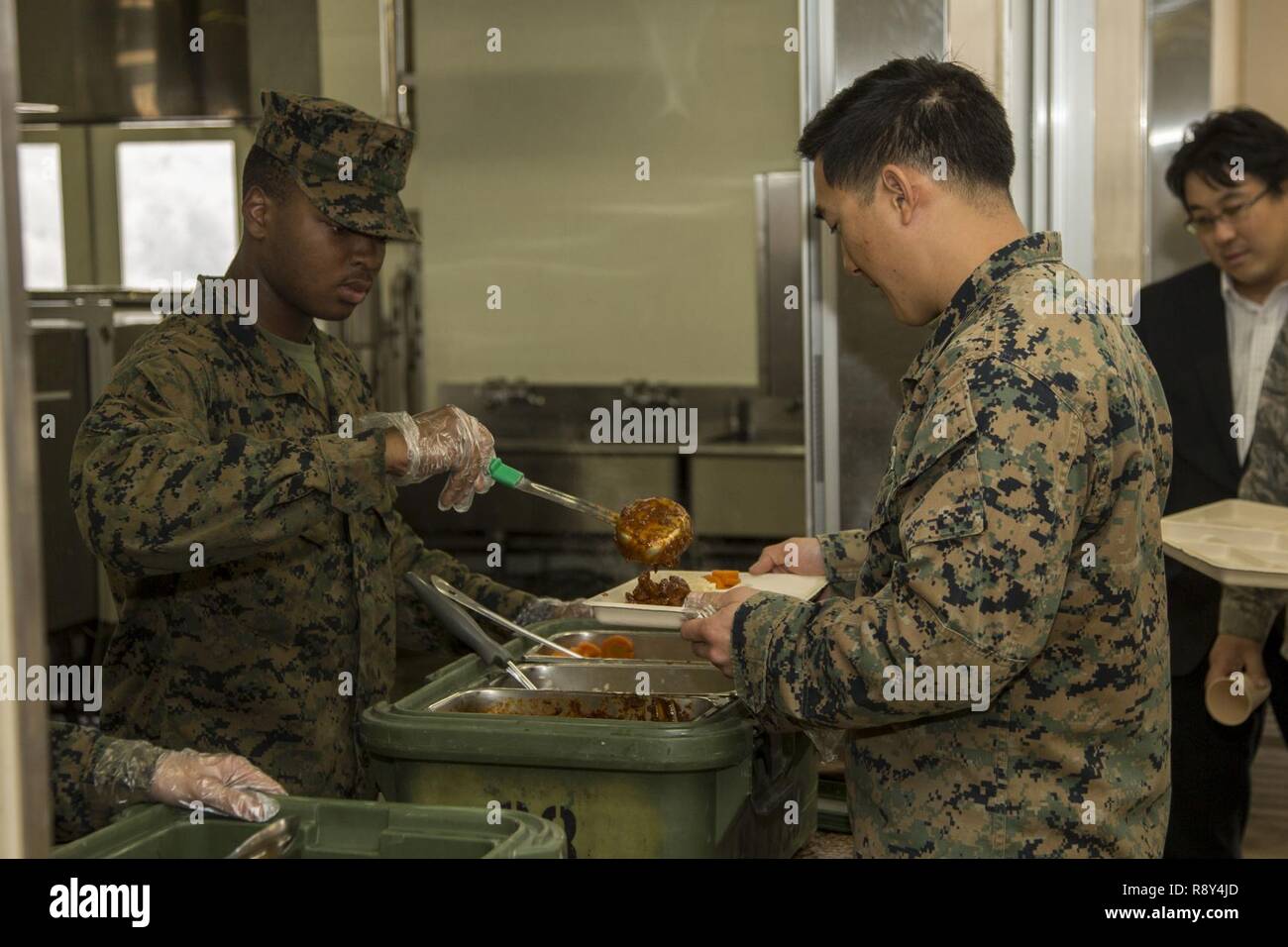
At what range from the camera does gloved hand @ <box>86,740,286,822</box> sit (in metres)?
1.32

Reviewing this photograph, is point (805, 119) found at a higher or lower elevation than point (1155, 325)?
higher

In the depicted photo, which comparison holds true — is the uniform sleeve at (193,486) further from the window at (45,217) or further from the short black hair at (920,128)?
the window at (45,217)

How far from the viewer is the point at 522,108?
4887 millimetres

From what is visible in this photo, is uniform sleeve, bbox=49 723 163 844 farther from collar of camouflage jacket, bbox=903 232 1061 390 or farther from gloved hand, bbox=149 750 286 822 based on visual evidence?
collar of camouflage jacket, bbox=903 232 1061 390

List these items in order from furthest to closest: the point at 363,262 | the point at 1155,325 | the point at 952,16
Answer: the point at 1155,325 → the point at 952,16 → the point at 363,262

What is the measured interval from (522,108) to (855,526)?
2.83 meters

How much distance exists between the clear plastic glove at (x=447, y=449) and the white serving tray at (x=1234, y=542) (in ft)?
4.08

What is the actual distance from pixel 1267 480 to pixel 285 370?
215 centimetres

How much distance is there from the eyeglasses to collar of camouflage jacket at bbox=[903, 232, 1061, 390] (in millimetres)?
1812

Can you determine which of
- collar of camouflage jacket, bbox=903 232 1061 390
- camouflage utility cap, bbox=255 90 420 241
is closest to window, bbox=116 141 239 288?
camouflage utility cap, bbox=255 90 420 241

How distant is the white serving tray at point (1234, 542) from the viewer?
2.17 m

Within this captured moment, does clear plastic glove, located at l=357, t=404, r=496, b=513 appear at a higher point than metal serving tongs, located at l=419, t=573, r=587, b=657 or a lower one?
higher

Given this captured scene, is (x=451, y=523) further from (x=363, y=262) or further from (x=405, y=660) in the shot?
(x=363, y=262)

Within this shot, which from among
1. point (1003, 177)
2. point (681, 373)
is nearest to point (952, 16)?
point (1003, 177)
